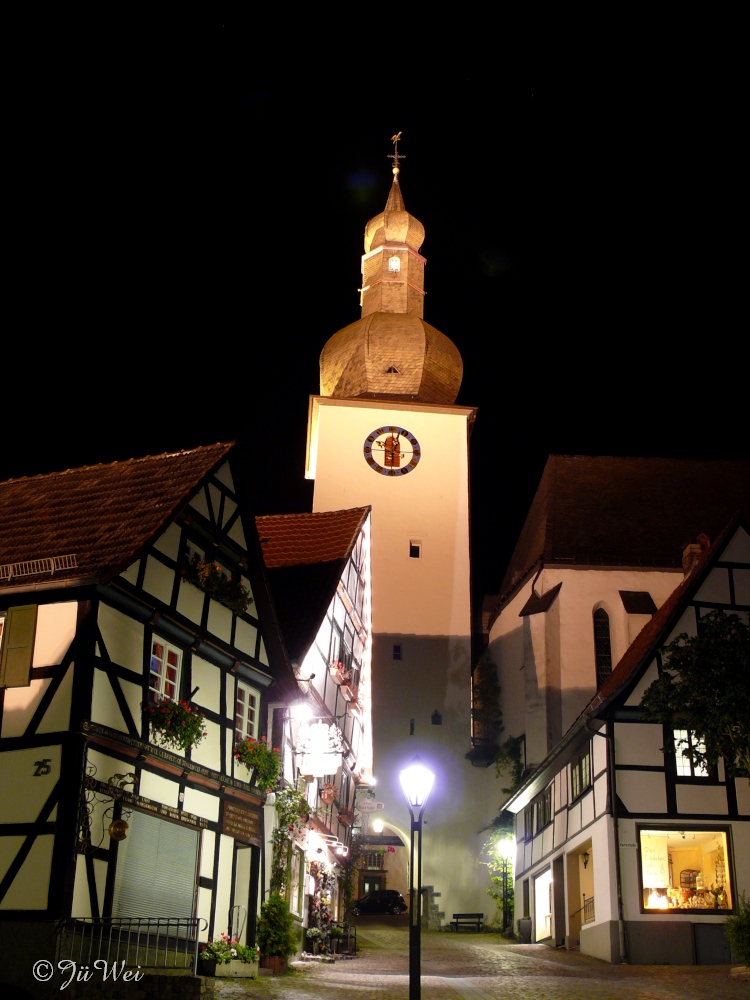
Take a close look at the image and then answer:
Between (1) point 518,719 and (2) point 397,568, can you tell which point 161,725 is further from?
(2) point 397,568

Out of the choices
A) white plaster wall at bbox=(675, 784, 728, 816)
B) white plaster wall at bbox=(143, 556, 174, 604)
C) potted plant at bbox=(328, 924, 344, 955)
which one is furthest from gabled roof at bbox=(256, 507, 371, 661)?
white plaster wall at bbox=(675, 784, 728, 816)

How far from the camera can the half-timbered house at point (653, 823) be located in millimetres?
22609

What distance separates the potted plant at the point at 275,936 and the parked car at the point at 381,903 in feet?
56.7

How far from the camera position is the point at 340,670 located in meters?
25.0

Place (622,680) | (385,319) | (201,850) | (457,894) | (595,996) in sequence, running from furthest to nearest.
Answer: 1. (385,319)
2. (457,894)
3. (622,680)
4. (201,850)
5. (595,996)

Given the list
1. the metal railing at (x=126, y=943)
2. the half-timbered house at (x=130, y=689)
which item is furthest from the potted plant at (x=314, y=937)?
the metal railing at (x=126, y=943)

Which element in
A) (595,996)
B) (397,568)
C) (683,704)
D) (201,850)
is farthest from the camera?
(397,568)

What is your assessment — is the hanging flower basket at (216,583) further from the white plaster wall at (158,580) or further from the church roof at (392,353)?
the church roof at (392,353)

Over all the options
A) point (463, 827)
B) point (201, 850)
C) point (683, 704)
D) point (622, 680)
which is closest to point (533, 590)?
point (463, 827)

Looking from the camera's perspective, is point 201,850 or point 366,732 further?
point 366,732

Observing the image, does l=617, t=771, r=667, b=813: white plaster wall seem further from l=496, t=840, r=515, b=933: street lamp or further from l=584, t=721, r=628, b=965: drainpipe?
l=496, t=840, r=515, b=933: street lamp

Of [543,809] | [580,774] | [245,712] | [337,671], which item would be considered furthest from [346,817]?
[245,712]

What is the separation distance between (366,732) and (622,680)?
7.96m

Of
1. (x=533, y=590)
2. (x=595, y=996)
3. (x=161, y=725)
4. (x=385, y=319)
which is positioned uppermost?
(x=385, y=319)
